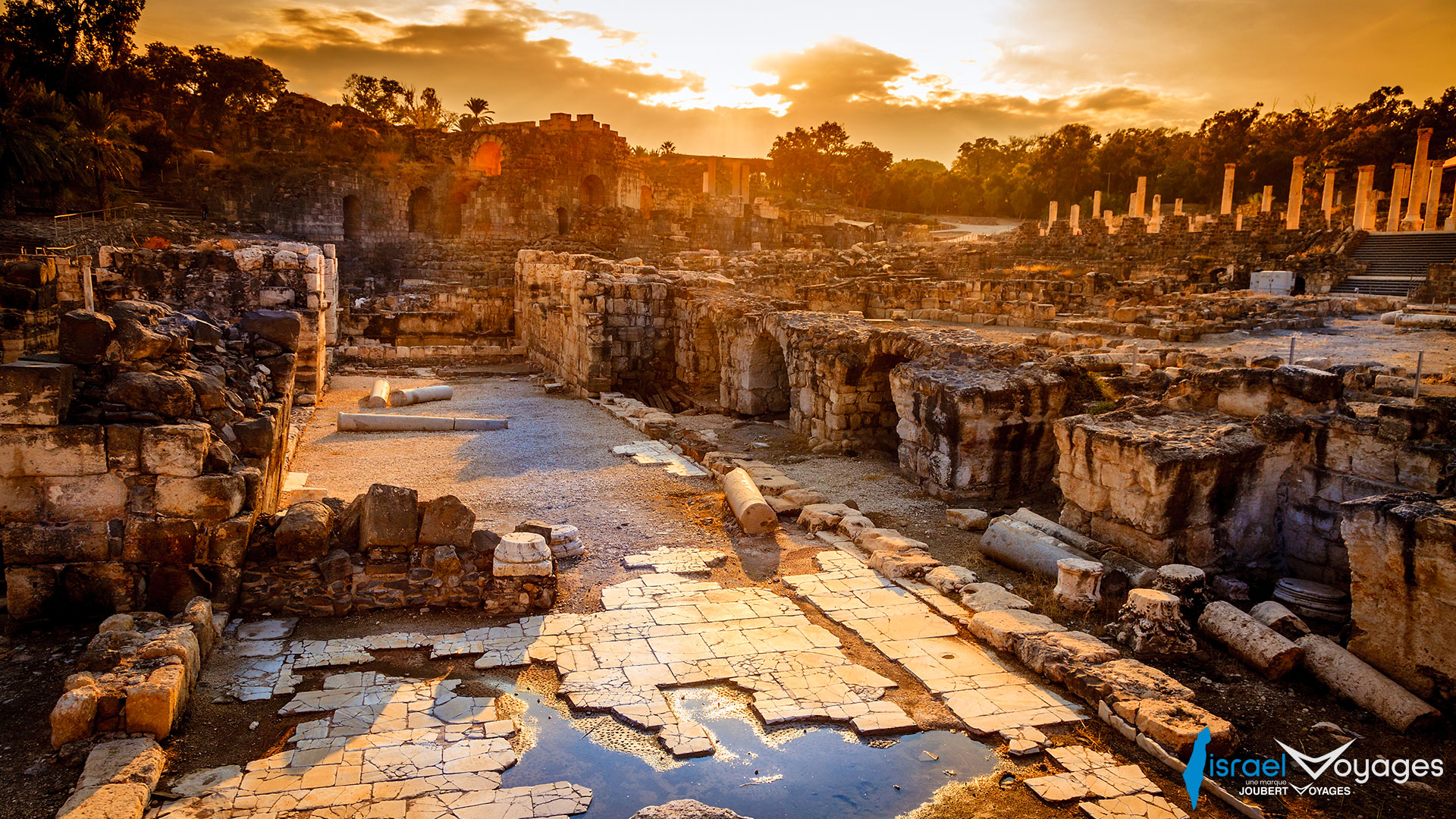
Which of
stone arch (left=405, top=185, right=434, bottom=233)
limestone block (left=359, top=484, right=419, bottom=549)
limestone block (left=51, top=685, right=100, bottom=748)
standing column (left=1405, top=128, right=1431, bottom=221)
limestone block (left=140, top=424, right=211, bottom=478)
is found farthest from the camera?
stone arch (left=405, top=185, right=434, bottom=233)

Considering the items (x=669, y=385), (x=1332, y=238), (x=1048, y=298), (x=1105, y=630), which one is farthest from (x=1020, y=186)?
(x=1105, y=630)

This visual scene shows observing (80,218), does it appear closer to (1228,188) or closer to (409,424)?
(409,424)

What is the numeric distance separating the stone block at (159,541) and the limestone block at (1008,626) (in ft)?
19.7

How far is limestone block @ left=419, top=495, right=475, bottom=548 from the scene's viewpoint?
23.0 feet

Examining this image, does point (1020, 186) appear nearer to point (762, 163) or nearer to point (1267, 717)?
point (762, 163)

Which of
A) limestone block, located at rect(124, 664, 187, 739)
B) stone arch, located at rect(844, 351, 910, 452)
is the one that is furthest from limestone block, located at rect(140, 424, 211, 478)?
stone arch, located at rect(844, 351, 910, 452)

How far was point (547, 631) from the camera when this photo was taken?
6574 millimetres

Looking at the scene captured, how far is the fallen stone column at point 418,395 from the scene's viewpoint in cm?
1572

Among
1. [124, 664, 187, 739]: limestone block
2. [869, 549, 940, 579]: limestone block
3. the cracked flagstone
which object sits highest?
[124, 664, 187, 739]: limestone block

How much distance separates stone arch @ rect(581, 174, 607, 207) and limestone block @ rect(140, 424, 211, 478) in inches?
1230

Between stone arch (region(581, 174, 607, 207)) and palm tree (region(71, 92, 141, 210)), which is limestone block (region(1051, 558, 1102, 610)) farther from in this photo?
stone arch (region(581, 174, 607, 207))

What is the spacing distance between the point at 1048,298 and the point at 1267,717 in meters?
15.6

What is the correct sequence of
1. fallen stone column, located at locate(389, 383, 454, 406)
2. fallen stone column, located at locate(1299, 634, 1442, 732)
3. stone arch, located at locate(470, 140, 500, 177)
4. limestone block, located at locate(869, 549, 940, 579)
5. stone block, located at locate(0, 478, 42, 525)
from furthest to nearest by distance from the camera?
stone arch, located at locate(470, 140, 500, 177) → fallen stone column, located at locate(389, 383, 454, 406) → limestone block, located at locate(869, 549, 940, 579) → stone block, located at locate(0, 478, 42, 525) → fallen stone column, located at locate(1299, 634, 1442, 732)

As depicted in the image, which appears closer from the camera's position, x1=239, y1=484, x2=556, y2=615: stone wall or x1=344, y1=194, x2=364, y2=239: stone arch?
x1=239, y1=484, x2=556, y2=615: stone wall
